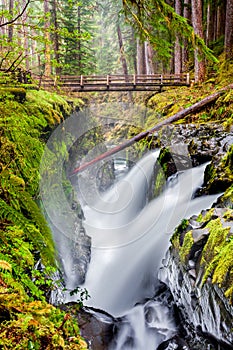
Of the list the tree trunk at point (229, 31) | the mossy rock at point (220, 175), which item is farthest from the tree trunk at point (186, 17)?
the mossy rock at point (220, 175)

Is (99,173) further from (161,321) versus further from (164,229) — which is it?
(161,321)

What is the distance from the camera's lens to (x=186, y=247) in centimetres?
401

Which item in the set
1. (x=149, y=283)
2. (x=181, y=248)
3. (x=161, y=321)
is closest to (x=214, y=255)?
(x=181, y=248)

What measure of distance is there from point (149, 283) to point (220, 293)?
101 inches

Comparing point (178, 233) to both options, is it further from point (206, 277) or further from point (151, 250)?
point (151, 250)

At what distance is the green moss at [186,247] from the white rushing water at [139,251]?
1.13m

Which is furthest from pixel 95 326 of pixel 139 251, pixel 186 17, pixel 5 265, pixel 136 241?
pixel 186 17

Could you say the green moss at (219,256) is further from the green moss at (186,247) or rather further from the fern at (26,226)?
the fern at (26,226)

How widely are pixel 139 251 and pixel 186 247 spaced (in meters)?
2.49

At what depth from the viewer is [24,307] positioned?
164 centimetres

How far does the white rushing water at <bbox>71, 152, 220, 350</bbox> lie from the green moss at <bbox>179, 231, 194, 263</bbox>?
113 centimetres

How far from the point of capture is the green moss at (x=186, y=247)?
396 cm

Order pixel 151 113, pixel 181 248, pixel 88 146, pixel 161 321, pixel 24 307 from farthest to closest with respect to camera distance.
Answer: pixel 151 113 < pixel 88 146 < pixel 161 321 < pixel 181 248 < pixel 24 307

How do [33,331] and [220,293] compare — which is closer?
[33,331]
